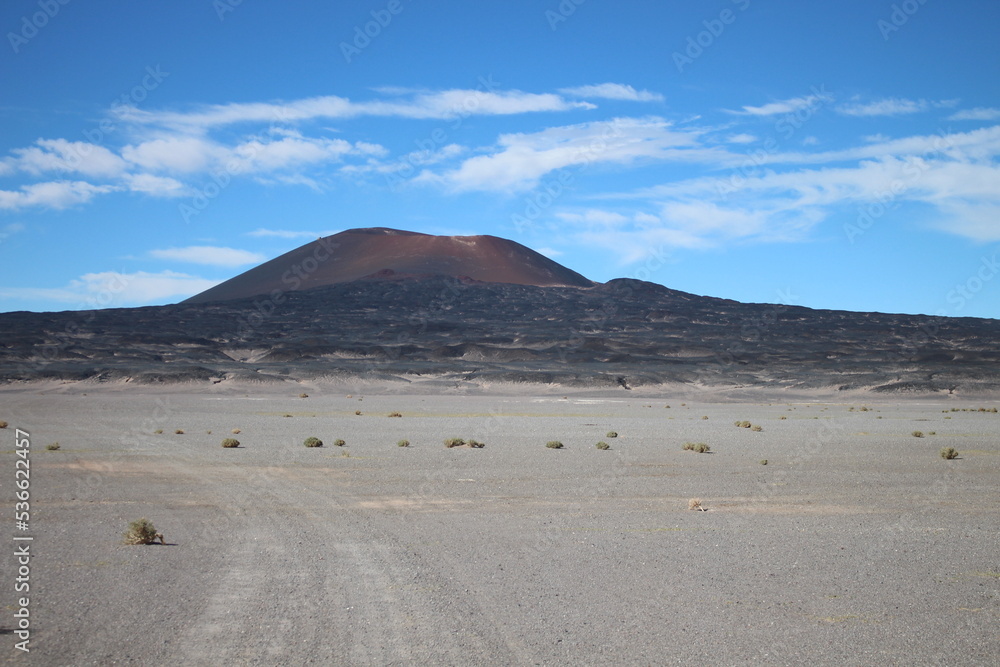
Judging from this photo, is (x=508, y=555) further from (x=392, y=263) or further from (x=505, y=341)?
(x=392, y=263)

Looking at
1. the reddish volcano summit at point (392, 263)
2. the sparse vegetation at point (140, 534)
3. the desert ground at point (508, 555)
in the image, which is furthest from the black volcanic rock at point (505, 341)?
the sparse vegetation at point (140, 534)

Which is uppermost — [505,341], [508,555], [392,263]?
[392,263]

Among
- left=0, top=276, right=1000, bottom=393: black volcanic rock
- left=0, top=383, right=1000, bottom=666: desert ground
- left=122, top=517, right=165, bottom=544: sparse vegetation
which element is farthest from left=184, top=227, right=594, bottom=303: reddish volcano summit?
left=122, top=517, right=165, bottom=544: sparse vegetation

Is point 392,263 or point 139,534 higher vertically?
point 392,263

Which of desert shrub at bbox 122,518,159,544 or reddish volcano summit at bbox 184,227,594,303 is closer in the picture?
desert shrub at bbox 122,518,159,544

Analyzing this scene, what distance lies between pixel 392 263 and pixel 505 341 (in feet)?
184

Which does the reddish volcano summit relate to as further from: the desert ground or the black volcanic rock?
the desert ground

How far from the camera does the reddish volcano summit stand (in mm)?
130250

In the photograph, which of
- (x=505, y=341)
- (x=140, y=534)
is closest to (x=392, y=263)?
(x=505, y=341)

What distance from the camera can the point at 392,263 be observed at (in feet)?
438

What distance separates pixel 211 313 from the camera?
99.4 meters

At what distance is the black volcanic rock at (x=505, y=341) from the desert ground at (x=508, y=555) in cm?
4089

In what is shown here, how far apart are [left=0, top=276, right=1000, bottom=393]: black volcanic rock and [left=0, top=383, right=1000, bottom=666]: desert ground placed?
4089 centimetres

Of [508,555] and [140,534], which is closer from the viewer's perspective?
[508,555]
